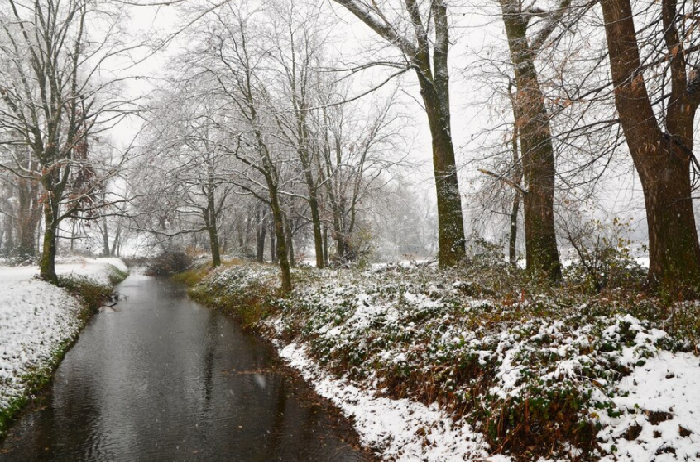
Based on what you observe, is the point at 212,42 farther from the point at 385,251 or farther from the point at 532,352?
the point at 385,251

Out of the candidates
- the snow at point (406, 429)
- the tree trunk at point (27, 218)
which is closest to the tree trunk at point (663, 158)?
the snow at point (406, 429)

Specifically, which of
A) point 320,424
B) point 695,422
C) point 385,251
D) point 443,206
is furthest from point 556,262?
point 385,251

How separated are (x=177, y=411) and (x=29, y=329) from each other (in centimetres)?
498

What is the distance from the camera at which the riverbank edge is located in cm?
624

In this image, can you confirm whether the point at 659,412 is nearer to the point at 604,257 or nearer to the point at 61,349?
the point at 604,257

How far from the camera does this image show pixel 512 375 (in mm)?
4781

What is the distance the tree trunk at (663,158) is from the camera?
225 inches

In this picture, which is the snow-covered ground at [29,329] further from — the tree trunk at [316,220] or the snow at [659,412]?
the tree trunk at [316,220]

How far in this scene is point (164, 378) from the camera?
838cm

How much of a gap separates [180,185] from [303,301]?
6809mm

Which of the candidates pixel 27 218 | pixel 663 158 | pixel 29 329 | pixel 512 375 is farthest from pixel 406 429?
pixel 27 218

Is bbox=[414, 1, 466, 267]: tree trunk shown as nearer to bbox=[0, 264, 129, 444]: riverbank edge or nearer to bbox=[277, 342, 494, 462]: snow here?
bbox=[277, 342, 494, 462]: snow

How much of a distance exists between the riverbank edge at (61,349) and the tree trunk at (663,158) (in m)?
9.76

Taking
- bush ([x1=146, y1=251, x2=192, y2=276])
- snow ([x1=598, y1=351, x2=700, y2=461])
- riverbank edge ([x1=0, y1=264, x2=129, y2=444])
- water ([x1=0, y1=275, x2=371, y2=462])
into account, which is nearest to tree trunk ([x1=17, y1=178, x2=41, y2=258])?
riverbank edge ([x1=0, y1=264, x2=129, y2=444])
